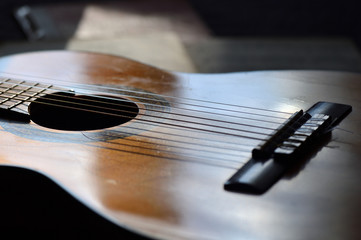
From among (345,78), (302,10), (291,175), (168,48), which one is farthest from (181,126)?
(302,10)

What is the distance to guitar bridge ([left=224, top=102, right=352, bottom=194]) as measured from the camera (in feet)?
1.80

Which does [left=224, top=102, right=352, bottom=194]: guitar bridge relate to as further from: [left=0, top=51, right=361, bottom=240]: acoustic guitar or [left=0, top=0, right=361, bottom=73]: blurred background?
[left=0, top=0, right=361, bottom=73]: blurred background

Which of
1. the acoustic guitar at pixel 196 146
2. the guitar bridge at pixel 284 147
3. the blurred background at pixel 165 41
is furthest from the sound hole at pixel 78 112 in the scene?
the blurred background at pixel 165 41

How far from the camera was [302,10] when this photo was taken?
9.19 ft

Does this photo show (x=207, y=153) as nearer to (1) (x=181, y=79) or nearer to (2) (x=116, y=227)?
(2) (x=116, y=227)

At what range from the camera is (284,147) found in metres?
0.62

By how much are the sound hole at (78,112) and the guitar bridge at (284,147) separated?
9.9 inches

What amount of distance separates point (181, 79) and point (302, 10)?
2.10 m

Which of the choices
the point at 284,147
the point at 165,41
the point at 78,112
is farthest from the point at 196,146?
the point at 165,41

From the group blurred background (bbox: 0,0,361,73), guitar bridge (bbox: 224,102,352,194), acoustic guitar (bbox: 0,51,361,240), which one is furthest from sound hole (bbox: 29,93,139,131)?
blurred background (bbox: 0,0,361,73)

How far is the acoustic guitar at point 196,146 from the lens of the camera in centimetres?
50

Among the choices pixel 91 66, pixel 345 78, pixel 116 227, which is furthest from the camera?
pixel 91 66

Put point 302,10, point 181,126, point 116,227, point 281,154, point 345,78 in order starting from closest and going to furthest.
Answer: point 116,227
point 281,154
point 181,126
point 345,78
point 302,10

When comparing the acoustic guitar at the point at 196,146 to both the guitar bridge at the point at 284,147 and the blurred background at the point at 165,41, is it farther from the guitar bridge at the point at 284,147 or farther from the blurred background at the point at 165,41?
the blurred background at the point at 165,41
